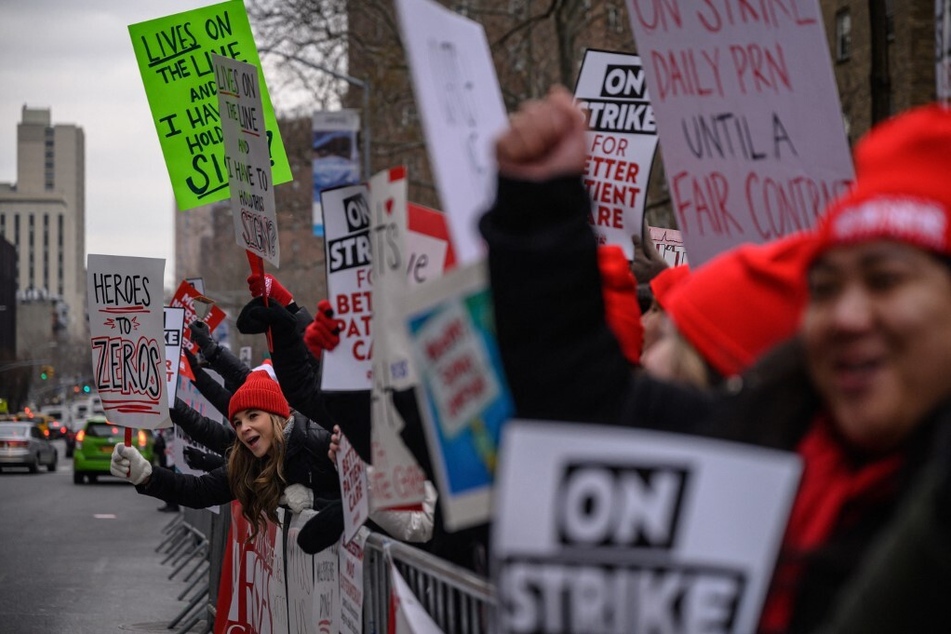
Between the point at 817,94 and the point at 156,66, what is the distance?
5214mm

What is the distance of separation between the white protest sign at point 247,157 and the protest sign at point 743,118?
3.14 meters

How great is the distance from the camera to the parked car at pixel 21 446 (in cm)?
4344

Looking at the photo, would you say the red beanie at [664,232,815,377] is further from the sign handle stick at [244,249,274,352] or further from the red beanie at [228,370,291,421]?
the red beanie at [228,370,291,421]

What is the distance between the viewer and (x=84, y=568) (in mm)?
16484

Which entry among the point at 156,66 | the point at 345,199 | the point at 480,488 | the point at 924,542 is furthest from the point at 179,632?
the point at 924,542

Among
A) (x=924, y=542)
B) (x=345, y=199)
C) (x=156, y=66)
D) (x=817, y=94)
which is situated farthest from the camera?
(x=156, y=66)

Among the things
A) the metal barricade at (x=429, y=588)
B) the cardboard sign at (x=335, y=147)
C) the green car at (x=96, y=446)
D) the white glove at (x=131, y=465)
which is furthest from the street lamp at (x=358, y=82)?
the metal barricade at (x=429, y=588)

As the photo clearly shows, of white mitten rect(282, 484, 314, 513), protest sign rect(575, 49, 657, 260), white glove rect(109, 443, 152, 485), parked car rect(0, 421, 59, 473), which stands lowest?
parked car rect(0, 421, 59, 473)

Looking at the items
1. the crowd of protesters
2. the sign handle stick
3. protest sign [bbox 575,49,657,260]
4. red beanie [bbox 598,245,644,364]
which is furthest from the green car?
the crowd of protesters

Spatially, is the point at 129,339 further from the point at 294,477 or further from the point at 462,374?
the point at 462,374

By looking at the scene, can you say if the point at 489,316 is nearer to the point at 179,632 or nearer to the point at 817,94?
the point at 817,94

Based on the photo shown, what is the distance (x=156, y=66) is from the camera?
8.31m

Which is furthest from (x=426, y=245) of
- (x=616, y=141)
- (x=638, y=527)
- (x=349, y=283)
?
(x=638, y=527)

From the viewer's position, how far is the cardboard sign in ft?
103
